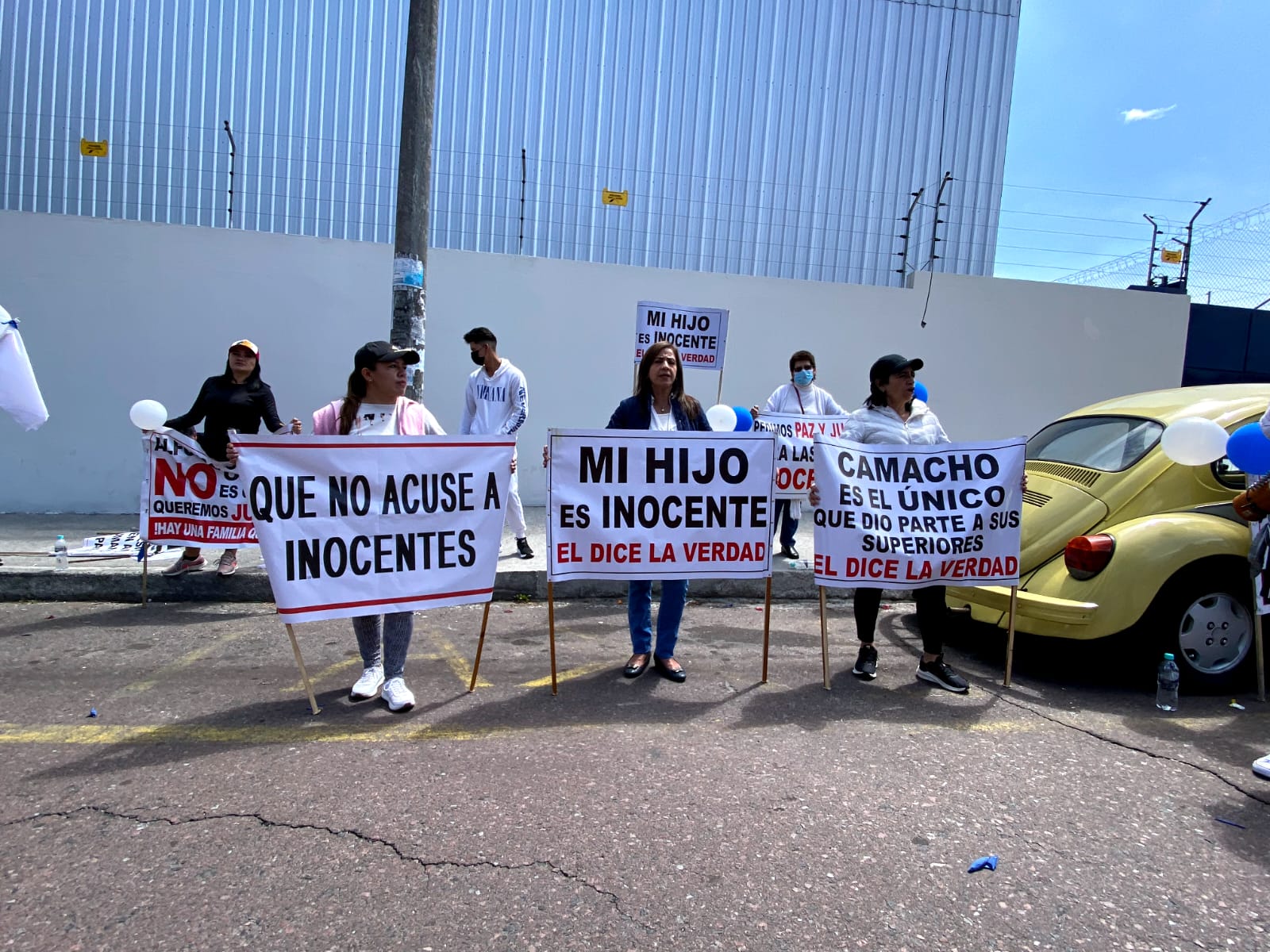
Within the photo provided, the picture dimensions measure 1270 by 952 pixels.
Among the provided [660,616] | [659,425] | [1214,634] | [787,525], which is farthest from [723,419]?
[1214,634]

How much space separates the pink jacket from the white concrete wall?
4779 millimetres

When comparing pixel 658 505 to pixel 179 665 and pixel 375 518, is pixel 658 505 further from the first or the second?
pixel 179 665

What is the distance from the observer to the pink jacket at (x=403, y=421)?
4098mm

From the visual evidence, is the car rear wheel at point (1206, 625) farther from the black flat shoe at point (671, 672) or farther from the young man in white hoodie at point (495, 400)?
the young man in white hoodie at point (495, 400)

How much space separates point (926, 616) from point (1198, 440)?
1.69 meters

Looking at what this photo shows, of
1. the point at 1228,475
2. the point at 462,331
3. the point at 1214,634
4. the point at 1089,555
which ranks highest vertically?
the point at 462,331

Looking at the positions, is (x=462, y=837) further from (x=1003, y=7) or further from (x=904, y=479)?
(x=1003, y=7)

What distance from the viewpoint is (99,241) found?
8.39 m

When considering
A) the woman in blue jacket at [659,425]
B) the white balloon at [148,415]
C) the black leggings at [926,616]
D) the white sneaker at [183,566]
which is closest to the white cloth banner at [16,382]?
the white balloon at [148,415]

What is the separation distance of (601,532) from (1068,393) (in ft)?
27.8

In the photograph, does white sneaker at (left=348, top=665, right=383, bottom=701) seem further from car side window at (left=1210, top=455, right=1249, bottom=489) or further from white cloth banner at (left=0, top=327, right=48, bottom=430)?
car side window at (left=1210, top=455, right=1249, bottom=489)

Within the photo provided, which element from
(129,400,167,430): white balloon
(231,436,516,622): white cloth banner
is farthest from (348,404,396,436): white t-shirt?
(129,400,167,430): white balloon

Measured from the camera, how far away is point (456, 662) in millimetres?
4777

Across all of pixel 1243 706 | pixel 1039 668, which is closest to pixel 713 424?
pixel 1039 668
